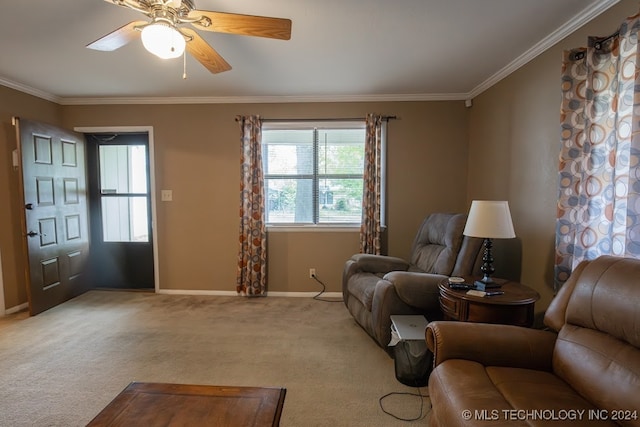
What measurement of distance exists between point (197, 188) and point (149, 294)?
4.68 ft

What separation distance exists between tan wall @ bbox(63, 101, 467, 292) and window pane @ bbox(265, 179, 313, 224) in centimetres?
21

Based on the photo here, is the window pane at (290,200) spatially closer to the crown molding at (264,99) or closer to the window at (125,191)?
the crown molding at (264,99)

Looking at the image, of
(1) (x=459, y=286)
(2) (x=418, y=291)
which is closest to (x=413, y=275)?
(2) (x=418, y=291)

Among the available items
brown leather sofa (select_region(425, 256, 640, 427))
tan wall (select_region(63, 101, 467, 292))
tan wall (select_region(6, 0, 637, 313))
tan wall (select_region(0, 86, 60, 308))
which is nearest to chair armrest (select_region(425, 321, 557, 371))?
brown leather sofa (select_region(425, 256, 640, 427))

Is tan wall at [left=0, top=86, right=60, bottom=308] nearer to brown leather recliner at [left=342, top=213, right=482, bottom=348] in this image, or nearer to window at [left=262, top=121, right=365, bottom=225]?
window at [left=262, top=121, right=365, bottom=225]

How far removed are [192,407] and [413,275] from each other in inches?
67.8

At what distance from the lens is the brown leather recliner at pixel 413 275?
2.38m

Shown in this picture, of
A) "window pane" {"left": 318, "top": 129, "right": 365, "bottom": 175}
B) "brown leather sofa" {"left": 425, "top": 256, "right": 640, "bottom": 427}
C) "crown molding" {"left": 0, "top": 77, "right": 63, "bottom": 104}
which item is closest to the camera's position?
"brown leather sofa" {"left": 425, "top": 256, "right": 640, "bottom": 427}

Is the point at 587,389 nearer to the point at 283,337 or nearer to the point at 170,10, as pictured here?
the point at 283,337

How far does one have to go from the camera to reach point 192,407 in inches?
49.3

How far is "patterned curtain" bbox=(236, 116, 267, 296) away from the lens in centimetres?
361

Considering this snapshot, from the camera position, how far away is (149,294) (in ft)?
12.6

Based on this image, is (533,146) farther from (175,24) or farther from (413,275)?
(175,24)

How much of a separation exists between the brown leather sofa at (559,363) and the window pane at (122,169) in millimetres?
3730
